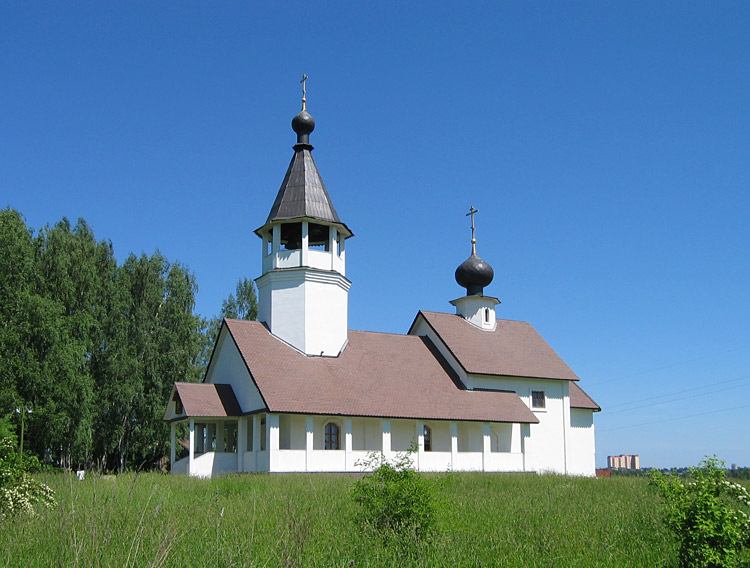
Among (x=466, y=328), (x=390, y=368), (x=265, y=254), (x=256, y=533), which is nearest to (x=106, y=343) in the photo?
(x=265, y=254)

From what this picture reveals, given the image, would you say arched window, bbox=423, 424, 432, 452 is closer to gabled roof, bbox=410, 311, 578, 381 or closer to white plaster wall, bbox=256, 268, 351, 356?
gabled roof, bbox=410, 311, 578, 381

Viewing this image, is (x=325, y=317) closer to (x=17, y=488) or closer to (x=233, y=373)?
(x=233, y=373)

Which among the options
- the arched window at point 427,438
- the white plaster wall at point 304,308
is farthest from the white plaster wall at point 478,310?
the white plaster wall at point 304,308

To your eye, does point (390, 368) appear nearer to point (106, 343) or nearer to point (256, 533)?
point (106, 343)

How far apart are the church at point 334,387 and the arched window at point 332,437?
4cm

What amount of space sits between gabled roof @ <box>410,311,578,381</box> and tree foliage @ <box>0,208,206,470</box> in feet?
42.4

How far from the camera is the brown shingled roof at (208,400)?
26.9 m

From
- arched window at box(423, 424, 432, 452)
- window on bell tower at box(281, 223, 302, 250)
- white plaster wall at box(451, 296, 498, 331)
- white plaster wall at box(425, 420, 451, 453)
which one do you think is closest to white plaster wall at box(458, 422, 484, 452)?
white plaster wall at box(425, 420, 451, 453)

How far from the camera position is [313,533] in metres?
9.91

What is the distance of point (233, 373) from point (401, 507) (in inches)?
767

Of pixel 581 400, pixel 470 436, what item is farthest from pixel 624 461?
pixel 470 436

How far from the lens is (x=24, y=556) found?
25.8 feet

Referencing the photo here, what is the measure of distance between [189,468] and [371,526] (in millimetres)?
17730

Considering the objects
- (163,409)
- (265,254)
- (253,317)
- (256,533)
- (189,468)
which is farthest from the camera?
(253,317)
